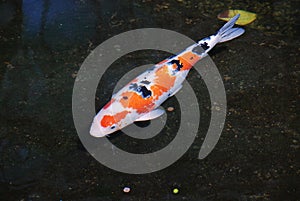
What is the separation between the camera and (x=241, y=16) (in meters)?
4.89

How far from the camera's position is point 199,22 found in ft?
16.0

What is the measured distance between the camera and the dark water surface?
139 inches

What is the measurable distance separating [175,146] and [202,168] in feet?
0.97

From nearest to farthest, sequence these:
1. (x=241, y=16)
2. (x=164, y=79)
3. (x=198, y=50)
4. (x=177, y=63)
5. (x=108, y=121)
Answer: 1. (x=108, y=121)
2. (x=164, y=79)
3. (x=177, y=63)
4. (x=198, y=50)
5. (x=241, y=16)

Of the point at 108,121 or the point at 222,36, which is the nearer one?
the point at 108,121

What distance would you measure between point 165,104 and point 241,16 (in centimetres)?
149

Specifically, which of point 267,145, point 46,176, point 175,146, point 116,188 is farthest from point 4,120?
point 267,145

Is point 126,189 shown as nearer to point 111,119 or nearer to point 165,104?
point 111,119

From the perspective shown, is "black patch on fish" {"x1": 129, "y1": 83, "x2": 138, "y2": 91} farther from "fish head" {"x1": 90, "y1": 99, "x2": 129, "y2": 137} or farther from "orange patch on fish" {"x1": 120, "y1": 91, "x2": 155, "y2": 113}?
"fish head" {"x1": 90, "y1": 99, "x2": 129, "y2": 137}

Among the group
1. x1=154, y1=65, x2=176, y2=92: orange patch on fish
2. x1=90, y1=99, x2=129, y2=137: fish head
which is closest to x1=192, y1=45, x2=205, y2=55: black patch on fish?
x1=154, y1=65, x2=176, y2=92: orange patch on fish

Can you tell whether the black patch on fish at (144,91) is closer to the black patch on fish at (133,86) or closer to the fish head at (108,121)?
the black patch on fish at (133,86)

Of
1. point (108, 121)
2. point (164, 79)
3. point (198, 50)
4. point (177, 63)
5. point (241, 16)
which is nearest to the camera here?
point (108, 121)

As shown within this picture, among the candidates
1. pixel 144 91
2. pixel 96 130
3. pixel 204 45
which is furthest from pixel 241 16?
pixel 96 130

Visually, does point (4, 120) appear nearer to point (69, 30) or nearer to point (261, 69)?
point (69, 30)
